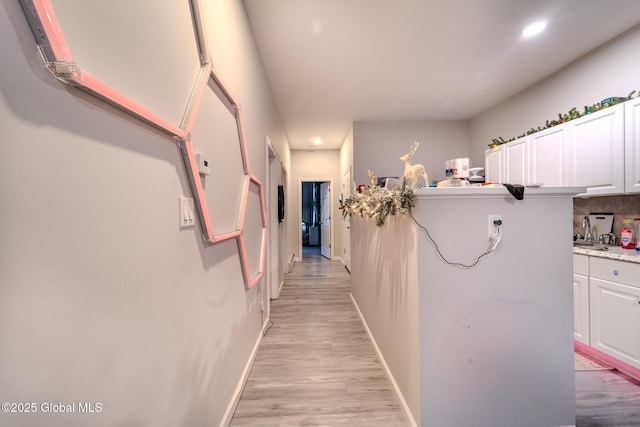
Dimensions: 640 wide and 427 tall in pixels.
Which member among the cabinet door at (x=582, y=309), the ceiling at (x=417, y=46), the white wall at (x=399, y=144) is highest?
the ceiling at (x=417, y=46)

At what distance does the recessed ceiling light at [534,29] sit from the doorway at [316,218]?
14.4 feet

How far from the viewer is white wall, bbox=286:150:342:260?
20.3ft

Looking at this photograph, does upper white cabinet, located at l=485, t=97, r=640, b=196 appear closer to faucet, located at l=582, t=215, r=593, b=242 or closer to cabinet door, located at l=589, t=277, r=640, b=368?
faucet, located at l=582, t=215, r=593, b=242

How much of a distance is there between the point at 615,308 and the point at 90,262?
3222mm

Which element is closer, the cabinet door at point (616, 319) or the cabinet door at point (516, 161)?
the cabinet door at point (616, 319)

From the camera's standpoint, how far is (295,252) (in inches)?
246

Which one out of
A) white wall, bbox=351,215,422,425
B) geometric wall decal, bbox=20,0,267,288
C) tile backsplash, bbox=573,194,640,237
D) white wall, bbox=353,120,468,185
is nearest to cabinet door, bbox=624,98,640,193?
tile backsplash, bbox=573,194,640,237

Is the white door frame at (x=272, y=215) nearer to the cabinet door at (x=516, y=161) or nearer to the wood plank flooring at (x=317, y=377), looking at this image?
the wood plank flooring at (x=317, y=377)

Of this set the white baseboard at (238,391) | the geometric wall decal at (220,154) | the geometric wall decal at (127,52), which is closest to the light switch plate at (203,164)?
the geometric wall decal at (220,154)

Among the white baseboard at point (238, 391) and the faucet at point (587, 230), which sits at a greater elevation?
the faucet at point (587, 230)

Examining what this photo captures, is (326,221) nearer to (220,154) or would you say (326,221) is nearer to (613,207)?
(613,207)

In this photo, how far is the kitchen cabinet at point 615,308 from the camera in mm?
1845

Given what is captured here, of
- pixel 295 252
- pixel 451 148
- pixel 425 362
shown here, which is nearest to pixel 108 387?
pixel 425 362

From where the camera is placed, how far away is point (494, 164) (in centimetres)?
364
